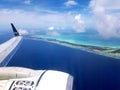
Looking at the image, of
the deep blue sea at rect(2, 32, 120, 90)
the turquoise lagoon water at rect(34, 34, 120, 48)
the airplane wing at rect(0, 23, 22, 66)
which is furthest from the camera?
the turquoise lagoon water at rect(34, 34, 120, 48)

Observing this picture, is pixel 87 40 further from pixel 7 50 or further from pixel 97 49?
pixel 7 50

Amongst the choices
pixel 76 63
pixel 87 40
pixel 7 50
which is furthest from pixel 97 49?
pixel 7 50

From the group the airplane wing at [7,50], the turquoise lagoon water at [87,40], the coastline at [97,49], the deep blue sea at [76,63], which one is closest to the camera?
the airplane wing at [7,50]

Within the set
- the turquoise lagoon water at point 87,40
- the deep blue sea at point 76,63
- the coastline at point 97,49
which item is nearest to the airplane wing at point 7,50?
the deep blue sea at point 76,63

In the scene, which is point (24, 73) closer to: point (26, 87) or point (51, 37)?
point (26, 87)

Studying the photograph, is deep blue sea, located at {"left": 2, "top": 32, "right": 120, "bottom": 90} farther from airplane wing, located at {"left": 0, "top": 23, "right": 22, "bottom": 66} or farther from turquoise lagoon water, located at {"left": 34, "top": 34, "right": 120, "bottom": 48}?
airplane wing, located at {"left": 0, "top": 23, "right": 22, "bottom": 66}

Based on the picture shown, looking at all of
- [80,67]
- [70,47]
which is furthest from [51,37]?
[80,67]

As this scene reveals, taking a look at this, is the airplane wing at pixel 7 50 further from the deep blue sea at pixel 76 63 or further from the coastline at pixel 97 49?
the coastline at pixel 97 49

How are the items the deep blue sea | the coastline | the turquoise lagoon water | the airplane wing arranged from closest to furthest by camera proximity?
the airplane wing
the deep blue sea
the coastline
the turquoise lagoon water

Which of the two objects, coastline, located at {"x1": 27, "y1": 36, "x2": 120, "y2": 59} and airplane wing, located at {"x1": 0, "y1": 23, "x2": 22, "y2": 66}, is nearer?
airplane wing, located at {"x1": 0, "y1": 23, "x2": 22, "y2": 66}

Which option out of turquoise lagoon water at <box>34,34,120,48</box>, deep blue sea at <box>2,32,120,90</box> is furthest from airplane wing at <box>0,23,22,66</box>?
turquoise lagoon water at <box>34,34,120,48</box>
